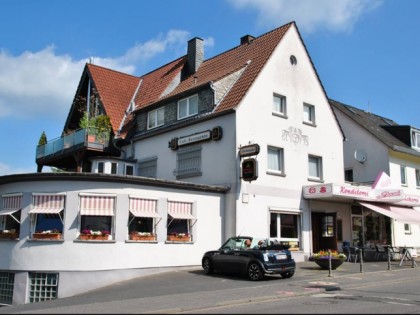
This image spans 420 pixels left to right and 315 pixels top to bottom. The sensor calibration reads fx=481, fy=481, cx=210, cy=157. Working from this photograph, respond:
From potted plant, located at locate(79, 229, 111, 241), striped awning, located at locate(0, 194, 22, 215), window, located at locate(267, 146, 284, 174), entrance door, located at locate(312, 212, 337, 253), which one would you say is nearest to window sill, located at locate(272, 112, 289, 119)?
window, located at locate(267, 146, 284, 174)

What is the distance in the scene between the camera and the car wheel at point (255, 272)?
17.0 metres

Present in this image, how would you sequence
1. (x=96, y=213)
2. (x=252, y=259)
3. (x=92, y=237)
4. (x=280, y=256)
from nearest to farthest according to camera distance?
(x=252, y=259)
(x=280, y=256)
(x=92, y=237)
(x=96, y=213)

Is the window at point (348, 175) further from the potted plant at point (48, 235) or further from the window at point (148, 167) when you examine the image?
the potted plant at point (48, 235)

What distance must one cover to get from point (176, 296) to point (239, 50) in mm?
18690

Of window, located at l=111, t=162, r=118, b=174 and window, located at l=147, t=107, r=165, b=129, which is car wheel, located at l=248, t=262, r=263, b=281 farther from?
window, located at l=111, t=162, r=118, b=174

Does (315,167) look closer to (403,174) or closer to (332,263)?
(332,263)

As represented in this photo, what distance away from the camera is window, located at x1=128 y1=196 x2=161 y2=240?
1923cm

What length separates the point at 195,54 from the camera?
3119cm

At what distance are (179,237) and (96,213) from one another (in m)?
3.92

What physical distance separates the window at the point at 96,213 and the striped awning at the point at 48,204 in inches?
32.7

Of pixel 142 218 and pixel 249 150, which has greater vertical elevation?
pixel 249 150

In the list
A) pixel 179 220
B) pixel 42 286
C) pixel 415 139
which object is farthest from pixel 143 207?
pixel 415 139

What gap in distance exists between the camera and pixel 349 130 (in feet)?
111

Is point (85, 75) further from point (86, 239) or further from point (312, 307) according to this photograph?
point (312, 307)
